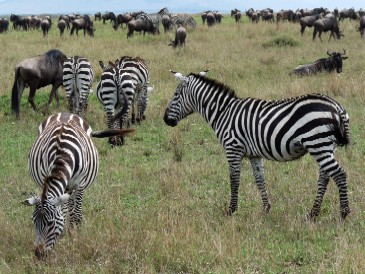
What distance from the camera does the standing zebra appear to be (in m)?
11.4

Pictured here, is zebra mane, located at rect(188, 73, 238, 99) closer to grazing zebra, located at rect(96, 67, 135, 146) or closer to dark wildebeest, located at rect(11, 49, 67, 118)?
grazing zebra, located at rect(96, 67, 135, 146)

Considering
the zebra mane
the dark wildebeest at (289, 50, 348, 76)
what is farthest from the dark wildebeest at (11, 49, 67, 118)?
the dark wildebeest at (289, 50, 348, 76)

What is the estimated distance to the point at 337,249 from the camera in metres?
4.81

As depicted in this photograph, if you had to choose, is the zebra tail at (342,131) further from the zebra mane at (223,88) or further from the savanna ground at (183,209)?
the zebra mane at (223,88)

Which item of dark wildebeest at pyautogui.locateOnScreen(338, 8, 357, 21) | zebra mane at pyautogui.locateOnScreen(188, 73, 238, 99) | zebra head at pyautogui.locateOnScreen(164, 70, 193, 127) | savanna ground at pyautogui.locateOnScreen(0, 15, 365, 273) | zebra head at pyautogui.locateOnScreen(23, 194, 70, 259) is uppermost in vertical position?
dark wildebeest at pyautogui.locateOnScreen(338, 8, 357, 21)

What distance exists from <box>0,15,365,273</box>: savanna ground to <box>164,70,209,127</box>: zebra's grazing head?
0.90 metres

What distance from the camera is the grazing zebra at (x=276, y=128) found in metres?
5.57

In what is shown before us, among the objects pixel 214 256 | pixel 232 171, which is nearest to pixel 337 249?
pixel 214 256

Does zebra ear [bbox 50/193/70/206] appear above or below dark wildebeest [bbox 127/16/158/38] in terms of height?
above

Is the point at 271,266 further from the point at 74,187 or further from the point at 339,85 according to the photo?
the point at 339,85

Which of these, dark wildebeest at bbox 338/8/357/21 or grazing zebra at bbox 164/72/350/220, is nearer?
grazing zebra at bbox 164/72/350/220

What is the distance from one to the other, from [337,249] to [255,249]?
2.46 feet

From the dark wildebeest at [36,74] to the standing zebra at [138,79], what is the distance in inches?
73.8

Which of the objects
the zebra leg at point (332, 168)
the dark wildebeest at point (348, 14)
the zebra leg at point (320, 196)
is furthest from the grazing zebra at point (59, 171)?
the dark wildebeest at point (348, 14)
